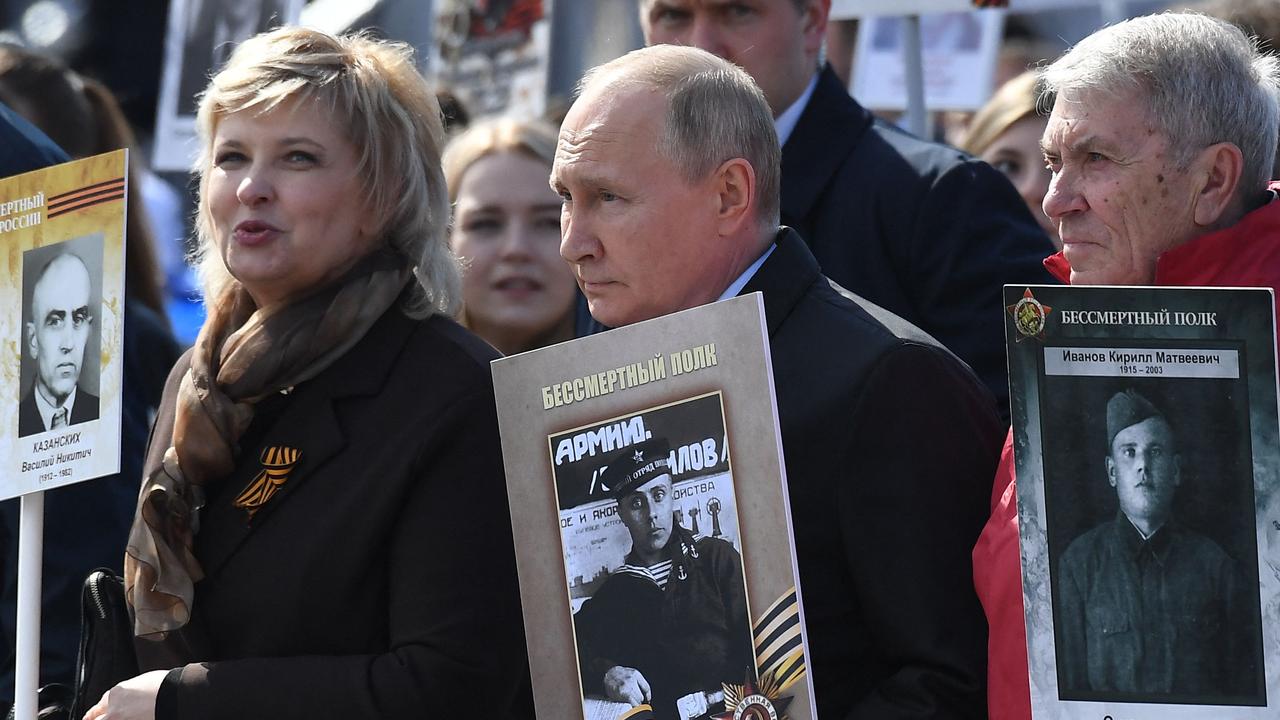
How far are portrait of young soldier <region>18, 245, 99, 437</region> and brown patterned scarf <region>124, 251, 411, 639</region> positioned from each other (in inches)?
7.2

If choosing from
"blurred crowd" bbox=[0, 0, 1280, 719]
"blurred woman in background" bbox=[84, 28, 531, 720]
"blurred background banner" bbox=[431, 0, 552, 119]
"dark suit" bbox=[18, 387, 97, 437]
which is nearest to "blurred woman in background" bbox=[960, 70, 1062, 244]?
"blurred crowd" bbox=[0, 0, 1280, 719]

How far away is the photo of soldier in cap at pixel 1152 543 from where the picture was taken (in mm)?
2057

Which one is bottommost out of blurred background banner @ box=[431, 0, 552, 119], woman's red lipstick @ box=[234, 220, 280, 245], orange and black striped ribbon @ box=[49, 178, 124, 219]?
woman's red lipstick @ box=[234, 220, 280, 245]

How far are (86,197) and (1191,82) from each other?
189 centimetres

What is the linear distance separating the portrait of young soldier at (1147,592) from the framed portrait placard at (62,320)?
5.61ft

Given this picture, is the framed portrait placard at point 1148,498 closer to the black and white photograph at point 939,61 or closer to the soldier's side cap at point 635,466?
the soldier's side cap at point 635,466

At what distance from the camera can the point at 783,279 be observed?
107 inches

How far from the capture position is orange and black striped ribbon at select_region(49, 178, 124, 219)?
3.06m

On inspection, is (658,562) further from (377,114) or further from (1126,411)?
(377,114)

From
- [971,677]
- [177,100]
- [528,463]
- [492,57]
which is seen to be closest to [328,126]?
[528,463]

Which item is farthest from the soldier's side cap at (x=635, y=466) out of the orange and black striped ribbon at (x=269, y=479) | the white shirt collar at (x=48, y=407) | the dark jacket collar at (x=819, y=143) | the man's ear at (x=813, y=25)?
the man's ear at (x=813, y=25)

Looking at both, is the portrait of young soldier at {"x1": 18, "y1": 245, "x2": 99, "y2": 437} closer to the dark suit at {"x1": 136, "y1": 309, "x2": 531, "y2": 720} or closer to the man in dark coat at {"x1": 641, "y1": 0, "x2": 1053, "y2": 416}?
the dark suit at {"x1": 136, "y1": 309, "x2": 531, "y2": 720}

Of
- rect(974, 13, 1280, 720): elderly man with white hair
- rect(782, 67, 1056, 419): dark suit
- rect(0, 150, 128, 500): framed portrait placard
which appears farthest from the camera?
rect(782, 67, 1056, 419): dark suit

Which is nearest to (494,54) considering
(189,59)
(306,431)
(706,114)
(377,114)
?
(189,59)
